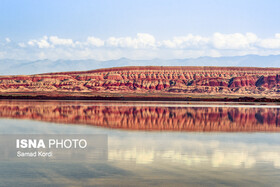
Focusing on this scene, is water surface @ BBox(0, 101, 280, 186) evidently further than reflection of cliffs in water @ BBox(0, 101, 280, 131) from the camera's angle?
No

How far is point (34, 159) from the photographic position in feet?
39.5

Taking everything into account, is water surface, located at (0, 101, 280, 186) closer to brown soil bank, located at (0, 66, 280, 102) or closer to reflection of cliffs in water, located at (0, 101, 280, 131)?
reflection of cliffs in water, located at (0, 101, 280, 131)

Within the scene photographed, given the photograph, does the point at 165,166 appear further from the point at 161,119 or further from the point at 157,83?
the point at 157,83

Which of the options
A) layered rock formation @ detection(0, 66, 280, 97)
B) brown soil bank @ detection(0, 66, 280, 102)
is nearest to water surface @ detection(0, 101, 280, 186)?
brown soil bank @ detection(0, 66, 280, 102)

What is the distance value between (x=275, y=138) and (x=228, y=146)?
441 centimetres

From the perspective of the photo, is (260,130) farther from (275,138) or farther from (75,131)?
(75,131)

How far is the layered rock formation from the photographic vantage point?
484 ft

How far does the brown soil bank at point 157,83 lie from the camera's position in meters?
144

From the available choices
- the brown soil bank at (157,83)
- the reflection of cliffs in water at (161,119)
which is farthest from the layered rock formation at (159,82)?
the reflection of cliffs in water at (161,119)

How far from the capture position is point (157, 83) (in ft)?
520

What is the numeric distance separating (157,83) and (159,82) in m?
1.10

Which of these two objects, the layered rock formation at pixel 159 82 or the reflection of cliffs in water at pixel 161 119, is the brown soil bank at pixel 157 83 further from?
the reflection of cliffs in water at pixel 161 119

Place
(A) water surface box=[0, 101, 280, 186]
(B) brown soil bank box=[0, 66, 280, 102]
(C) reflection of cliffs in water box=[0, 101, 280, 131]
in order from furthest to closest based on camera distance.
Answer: (B) brown soil bank box=[0, 66, 280, 102] < (C) reflection of cliffs in water box=[0, 101, 280, 131] < (A) water surface box=[0, 101, 280, 186]

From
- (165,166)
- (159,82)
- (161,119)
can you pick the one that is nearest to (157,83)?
(159,82)
